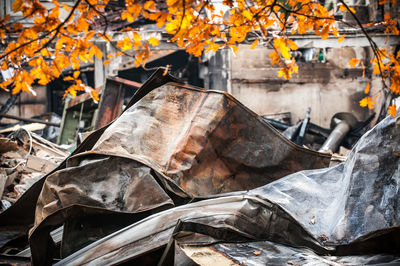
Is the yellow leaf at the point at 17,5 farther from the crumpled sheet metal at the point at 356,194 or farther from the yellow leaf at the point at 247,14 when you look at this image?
the crumpled sheet metal at the point at 356,194

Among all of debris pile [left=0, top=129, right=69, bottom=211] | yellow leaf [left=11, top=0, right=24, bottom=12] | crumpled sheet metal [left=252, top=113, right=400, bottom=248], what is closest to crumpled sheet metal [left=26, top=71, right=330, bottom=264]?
crumpled sheet metal [left=252, top=113, right=400, bottom=248]

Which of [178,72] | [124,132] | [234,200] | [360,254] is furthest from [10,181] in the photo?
[178,72]

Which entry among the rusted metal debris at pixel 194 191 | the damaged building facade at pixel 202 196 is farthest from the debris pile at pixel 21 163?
the rusted metal debris at pixel 194 191

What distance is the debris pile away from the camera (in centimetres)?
537

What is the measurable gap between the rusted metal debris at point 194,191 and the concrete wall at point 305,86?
939 centimetres

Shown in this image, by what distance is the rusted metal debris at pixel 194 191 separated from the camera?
7.49 ft

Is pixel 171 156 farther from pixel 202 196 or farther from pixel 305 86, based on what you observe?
pixel 305 86

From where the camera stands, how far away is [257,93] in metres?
13.1

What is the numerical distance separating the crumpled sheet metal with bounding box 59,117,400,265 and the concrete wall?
34.1 feet

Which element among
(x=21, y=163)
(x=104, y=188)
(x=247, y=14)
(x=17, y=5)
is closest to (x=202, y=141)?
(x=104, y=188)

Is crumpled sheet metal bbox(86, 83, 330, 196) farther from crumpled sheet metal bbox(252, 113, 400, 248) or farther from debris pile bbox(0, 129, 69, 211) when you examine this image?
debris pile bbox(0, 129, 69, 211)

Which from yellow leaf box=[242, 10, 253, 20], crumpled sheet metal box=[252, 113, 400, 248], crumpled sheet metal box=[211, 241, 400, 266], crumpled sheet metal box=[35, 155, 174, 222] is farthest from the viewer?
yellow leaf box=[242, 10, 253, 20]

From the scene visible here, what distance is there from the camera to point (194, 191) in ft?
10.5

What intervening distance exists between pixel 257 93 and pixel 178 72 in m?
3.79
